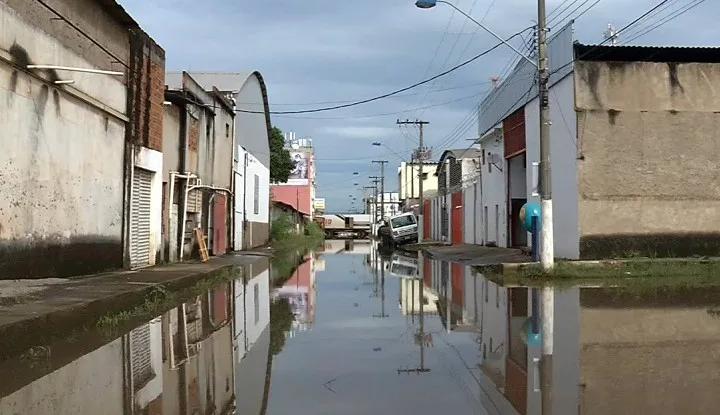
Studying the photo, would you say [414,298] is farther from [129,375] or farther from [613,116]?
[613,116]

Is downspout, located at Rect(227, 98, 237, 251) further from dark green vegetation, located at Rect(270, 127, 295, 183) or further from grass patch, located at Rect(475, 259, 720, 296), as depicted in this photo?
dark green vegetation, located at Rect(270, 127, 295, 183)

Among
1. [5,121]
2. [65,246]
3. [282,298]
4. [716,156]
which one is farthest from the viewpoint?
[716,156]

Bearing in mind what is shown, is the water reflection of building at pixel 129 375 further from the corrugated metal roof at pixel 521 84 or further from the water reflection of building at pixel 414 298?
the corrugated metal roof at pixel 521 84

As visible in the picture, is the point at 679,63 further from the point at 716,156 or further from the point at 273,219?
the point at 273,219

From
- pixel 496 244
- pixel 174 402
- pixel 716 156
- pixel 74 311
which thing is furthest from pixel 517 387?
pixel 496 244

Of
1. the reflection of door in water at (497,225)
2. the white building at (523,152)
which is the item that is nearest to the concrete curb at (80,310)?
the white building at (523,152)

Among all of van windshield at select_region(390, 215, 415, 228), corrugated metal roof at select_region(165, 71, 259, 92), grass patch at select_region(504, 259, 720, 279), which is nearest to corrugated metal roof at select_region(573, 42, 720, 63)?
grass patch at select_region(504, 259, 720, 279)

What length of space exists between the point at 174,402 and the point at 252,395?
2.30ft

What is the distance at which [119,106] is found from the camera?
1745 cm

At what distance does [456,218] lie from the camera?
162 feet

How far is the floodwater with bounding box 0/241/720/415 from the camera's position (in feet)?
20.6

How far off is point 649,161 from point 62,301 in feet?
56.4

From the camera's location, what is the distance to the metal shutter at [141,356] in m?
7.30

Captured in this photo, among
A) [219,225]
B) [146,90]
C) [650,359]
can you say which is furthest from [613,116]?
[219,225]
